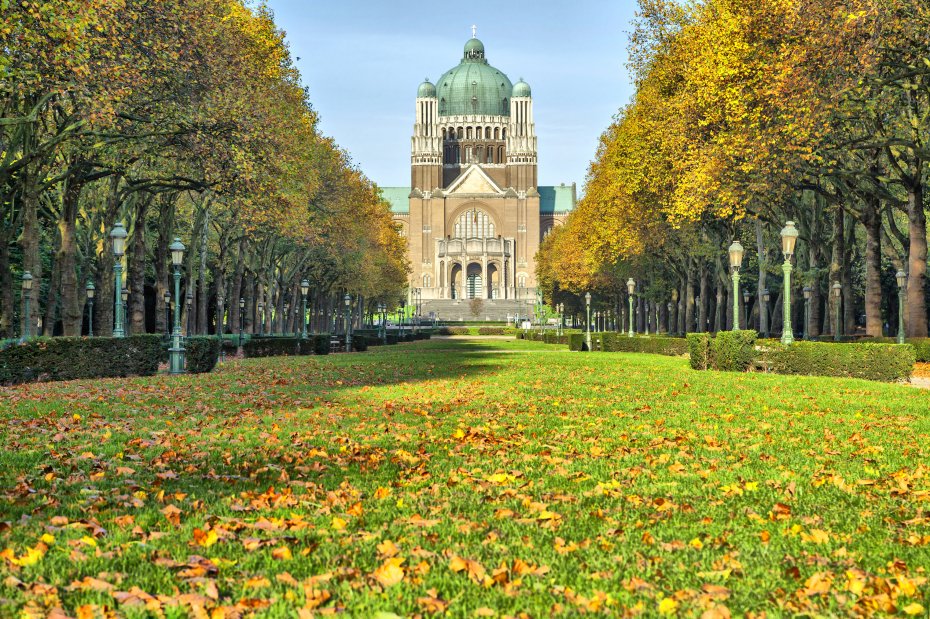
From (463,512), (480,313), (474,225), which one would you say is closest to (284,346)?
(463,512)

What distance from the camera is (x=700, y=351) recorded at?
2619 cm

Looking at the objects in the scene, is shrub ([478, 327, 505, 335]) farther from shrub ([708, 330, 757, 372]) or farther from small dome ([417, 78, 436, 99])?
shrub ([708, 330, 757, 372])

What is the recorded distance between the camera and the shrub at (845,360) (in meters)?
20.2

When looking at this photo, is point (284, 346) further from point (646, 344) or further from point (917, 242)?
point (917, 242)

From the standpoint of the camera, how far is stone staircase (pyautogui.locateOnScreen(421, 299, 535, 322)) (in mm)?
137875

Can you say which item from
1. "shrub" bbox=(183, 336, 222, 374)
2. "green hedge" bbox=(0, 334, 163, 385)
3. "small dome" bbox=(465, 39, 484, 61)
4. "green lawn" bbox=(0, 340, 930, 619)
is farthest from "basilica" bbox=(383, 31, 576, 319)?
"green lawn" bbox=(0, 340, 930, 619)

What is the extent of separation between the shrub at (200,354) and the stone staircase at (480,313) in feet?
358

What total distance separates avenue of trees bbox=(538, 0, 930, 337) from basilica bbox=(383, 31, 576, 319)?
10449cm

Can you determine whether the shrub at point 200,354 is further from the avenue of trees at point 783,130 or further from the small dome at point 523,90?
the small dome at point 523,90

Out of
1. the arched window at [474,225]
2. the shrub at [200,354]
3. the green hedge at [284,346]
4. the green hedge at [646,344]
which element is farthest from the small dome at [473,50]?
the shrub at [200,354]

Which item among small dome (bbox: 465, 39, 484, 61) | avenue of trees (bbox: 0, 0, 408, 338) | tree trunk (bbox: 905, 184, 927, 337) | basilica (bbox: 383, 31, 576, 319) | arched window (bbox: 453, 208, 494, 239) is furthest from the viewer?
small dome (bbox: 465, 39, 484, 61)

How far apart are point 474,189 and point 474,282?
50.4ft

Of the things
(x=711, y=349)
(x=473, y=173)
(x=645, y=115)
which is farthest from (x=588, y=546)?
(x=473, y=173)

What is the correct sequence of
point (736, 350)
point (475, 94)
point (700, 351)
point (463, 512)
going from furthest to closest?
1. point (475, 94)
2. point (700, 351)
3. point (736, 350)
4. point (463, 512)
